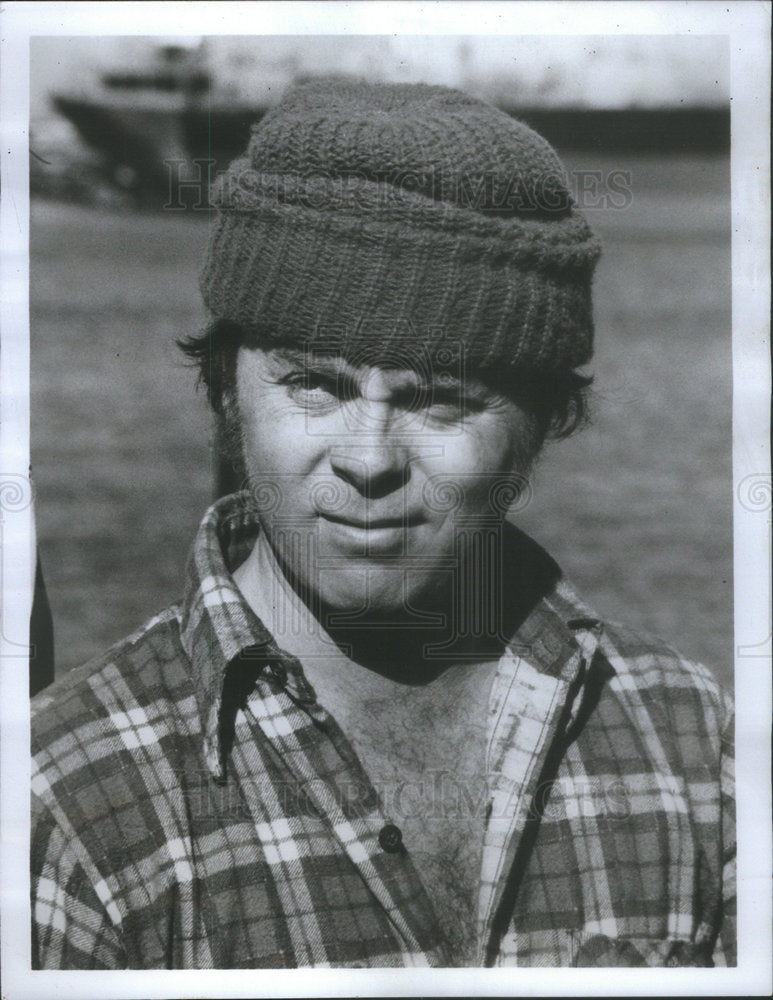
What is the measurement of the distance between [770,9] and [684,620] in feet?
3.02

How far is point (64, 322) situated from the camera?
5.04 feet

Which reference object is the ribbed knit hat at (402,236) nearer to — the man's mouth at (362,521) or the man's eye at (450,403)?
the man's eye at (450,403)

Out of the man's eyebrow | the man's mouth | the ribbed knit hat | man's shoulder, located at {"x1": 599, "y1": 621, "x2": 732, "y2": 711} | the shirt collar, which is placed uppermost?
the ribbed knit hat

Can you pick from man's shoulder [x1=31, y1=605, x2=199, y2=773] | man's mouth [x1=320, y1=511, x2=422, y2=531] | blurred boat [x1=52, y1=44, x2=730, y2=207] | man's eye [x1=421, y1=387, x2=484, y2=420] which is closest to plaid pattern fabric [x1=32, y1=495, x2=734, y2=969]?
man's shoulder [x1=31, y1=605, x2=199, y2=773]

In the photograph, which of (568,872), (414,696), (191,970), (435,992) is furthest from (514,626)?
(191,970)

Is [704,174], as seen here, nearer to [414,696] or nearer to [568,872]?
[414,696]

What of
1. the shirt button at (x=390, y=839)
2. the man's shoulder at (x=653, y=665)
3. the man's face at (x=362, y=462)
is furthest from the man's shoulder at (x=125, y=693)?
the man's shoulder at (x=653, y=665)

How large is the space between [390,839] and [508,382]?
61 centimetres

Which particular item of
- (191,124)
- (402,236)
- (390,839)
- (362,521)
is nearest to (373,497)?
(362,521)

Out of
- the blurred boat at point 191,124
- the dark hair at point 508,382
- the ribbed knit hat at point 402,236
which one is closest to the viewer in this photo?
the ribbed knit hat at point 402,236

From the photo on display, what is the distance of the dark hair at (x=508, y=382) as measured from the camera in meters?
1.38

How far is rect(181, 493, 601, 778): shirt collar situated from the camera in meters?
1.36

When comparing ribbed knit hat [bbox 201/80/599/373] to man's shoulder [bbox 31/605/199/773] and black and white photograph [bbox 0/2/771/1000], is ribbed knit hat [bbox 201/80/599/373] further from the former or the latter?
man's shoulder [bbox 31/605/199/773]

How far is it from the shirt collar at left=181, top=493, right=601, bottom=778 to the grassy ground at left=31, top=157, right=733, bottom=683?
9 cm
